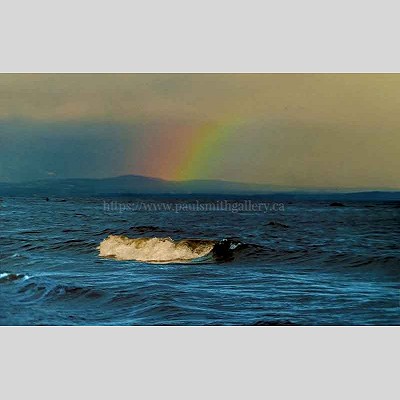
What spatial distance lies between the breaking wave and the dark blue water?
8 centimetres

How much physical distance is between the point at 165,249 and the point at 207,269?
64 centimetres

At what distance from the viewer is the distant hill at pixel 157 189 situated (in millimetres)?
11719

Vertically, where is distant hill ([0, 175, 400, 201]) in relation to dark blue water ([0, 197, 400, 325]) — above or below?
above

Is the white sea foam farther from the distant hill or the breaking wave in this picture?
the distant hill

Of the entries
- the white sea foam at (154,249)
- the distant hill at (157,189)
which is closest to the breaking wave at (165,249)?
the white sea foam at (154,249)

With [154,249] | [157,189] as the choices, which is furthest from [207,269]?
[157,189]

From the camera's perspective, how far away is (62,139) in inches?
470

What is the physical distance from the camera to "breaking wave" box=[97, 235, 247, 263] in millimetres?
11773

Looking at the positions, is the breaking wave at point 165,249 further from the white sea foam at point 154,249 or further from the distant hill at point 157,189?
the distant hill at point 157,189

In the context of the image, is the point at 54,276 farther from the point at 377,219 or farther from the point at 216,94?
the point at 377,219

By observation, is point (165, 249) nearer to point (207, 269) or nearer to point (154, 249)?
point (154, 249)

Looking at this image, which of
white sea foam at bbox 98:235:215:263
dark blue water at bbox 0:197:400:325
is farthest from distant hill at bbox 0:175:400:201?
white sea foam at bbox 98:235:215:263

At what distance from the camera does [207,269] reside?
11719mm

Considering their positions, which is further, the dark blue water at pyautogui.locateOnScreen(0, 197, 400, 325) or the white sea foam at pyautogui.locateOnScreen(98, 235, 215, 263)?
the white sea foam at pyautogui.locateOnScreen(98, 235, 215, 263)
